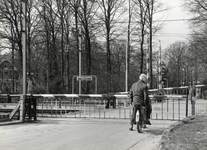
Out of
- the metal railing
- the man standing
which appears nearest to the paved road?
the man standing

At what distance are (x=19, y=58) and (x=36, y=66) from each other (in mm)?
2823

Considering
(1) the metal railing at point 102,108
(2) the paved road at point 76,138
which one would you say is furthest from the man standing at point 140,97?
(1) the metal railing at point 102,108

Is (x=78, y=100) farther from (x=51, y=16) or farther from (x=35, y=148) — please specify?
(x=51, y=16)

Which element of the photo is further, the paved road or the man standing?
the man standing

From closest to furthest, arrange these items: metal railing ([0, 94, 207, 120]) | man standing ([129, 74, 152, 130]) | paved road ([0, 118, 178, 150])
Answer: paved road ([0, 118, 178, 150])
man standing ([129, 74, 152, 130])
metal railing ([0, 94, 207, 120])

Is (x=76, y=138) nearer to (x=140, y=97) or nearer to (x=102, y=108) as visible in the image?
(x=140, y=97)

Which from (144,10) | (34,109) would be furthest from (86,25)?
(34,109)

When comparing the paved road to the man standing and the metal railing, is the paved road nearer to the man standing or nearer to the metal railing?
the man standing

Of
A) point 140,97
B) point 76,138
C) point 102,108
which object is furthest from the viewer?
point 102,108

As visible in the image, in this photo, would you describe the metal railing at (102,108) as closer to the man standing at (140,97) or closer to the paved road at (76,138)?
the paved road at (76,138)

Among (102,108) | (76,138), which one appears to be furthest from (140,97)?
(102,108)

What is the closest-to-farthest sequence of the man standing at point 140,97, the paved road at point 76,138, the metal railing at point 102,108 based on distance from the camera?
1. the paved road at point 76,138
2. the man standing at point 140,97
3. the metal railing at point 102,108

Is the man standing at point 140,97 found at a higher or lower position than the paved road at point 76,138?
higher

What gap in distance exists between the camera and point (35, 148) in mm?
7496
